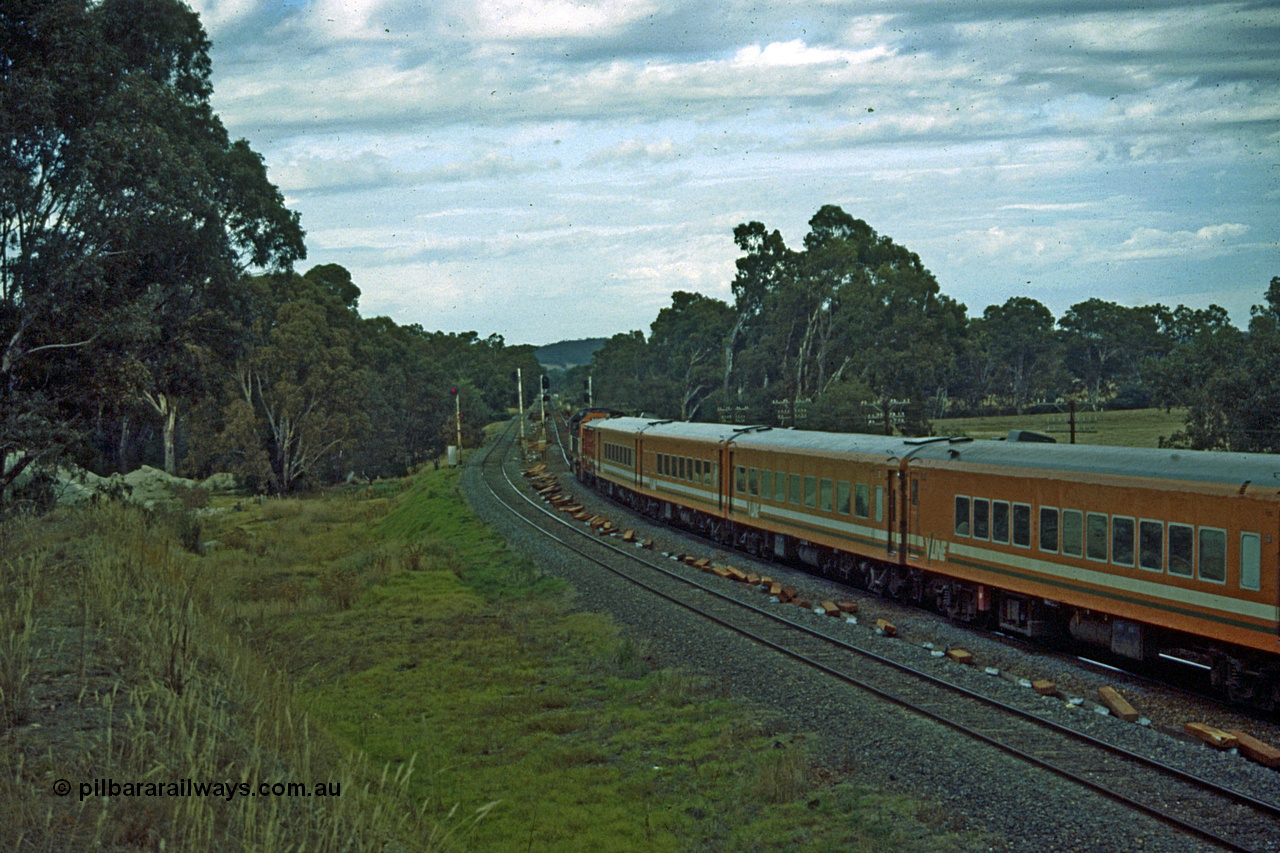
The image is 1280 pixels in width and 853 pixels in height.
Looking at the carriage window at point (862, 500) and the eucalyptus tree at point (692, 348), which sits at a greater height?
the eucalyptus tree at point (692, 348)

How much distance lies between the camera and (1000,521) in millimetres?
16359

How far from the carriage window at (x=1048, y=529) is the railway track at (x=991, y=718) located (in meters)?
2.46

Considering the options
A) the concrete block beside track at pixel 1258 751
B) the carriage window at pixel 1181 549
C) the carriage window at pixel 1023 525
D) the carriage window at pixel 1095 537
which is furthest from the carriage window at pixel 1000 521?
the concrete block beside track at pixel 1258 751

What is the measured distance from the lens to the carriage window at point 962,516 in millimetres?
17188

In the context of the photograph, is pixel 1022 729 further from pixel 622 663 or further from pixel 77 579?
pixel 77 579

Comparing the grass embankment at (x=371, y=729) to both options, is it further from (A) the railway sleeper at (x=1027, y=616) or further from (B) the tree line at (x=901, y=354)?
(B) the tree line at (x=901, y=354)

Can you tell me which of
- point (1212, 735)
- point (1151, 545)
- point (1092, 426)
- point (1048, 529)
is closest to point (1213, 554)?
point (1151, 545)

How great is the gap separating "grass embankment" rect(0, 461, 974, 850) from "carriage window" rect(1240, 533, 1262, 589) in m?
5.39

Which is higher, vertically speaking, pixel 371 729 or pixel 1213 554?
pixel 1213 554

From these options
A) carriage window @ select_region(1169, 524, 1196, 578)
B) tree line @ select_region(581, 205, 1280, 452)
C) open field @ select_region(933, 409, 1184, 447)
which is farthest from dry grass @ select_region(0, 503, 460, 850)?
open field @ select_region(933, 409, 1184, 447)

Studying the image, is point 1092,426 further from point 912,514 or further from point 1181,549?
point 1181,549

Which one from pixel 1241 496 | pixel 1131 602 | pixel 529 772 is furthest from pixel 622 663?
pixel 1241 496

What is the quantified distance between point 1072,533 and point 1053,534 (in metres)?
0.42

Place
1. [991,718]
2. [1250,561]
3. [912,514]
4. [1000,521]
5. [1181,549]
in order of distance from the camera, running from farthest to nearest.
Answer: [912,514] → [1000,521] → [1181,549] → [991,718] → [1250,561]
